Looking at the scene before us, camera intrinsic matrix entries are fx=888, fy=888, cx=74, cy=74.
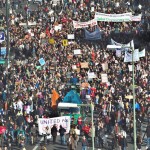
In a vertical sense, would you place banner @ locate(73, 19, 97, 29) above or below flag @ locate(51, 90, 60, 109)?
above

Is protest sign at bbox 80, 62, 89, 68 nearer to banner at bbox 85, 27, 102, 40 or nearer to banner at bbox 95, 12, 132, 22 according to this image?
banner at bbox 85, 27, 102, 40

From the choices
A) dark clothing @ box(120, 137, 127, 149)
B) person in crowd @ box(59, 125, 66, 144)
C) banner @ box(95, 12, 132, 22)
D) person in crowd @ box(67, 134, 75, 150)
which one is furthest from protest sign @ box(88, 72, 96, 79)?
dark clothing @ box(120, 137, 127, 149)

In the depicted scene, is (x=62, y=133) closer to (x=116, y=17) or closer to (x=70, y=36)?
(x=70, y=36)

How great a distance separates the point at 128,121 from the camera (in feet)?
142

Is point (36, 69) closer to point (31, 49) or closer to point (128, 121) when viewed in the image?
point (31, 49)

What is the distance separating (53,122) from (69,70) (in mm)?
9923

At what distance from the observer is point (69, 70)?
52.3 meters

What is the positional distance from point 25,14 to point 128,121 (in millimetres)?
24380

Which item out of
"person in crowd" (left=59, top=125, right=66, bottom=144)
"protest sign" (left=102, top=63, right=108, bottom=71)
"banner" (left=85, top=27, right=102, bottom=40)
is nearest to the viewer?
"person in crowd" (left=59, top=125, right=66, bottom=144)

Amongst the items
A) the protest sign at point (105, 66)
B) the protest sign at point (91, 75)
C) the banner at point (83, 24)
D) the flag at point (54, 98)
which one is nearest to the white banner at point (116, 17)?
the banner at point (83, 24)

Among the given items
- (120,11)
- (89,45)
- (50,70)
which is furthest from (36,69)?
(120,11)

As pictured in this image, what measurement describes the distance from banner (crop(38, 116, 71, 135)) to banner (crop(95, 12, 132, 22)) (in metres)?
16.4

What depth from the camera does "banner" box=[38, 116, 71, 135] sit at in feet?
140

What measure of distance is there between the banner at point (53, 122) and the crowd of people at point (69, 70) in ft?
2.89
